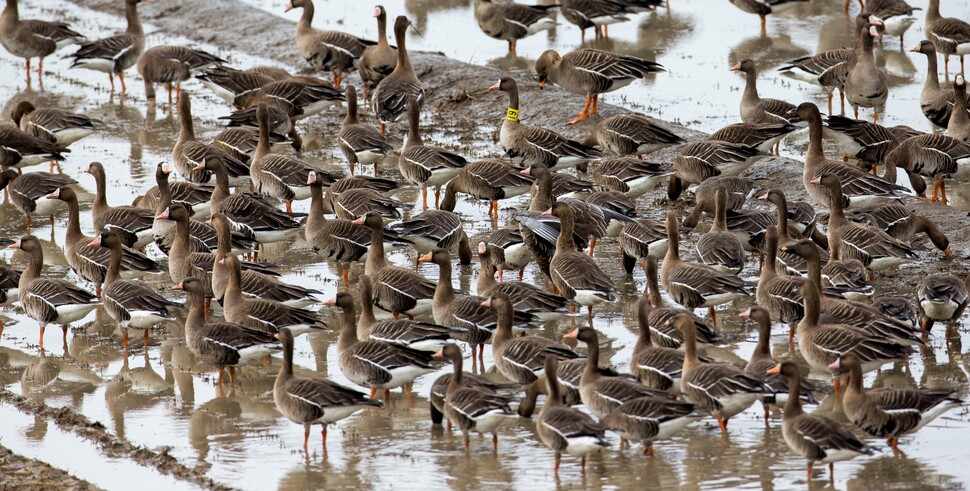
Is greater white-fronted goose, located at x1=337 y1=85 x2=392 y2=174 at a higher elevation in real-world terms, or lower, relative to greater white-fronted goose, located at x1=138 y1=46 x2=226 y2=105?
lower

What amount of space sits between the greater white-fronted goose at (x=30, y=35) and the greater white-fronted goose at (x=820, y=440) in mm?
19711

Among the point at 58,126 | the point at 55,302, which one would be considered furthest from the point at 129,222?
Result: the point at 58,126

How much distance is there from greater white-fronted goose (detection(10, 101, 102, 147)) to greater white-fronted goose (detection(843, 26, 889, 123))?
11.8 metres

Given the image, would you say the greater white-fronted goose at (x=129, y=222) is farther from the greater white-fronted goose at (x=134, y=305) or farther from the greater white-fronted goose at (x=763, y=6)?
the greater white-fronted goose at (x=763, y=6)

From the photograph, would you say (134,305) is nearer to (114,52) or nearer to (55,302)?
(55,302)

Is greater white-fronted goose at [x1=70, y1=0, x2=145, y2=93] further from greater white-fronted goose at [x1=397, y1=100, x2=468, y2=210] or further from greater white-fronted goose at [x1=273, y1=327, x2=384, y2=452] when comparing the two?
greater white-fronted goose at [x1=273, y1=327, x2=384, y2=452]

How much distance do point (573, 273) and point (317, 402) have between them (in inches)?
148

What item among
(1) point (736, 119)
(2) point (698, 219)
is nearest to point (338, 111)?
(1) point (736, 119)

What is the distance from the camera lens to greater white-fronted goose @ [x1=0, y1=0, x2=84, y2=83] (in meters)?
25.1

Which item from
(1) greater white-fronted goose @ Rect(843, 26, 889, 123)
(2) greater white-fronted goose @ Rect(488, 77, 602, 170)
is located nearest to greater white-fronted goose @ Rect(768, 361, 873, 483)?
(2) greater white-fronted goose @ Rect(488, 77, 602, 170)

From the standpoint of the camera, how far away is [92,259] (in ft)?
47.6

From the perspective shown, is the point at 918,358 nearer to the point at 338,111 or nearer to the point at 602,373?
the point at 602,373

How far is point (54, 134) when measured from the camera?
1967cm

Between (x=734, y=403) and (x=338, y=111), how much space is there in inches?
553
